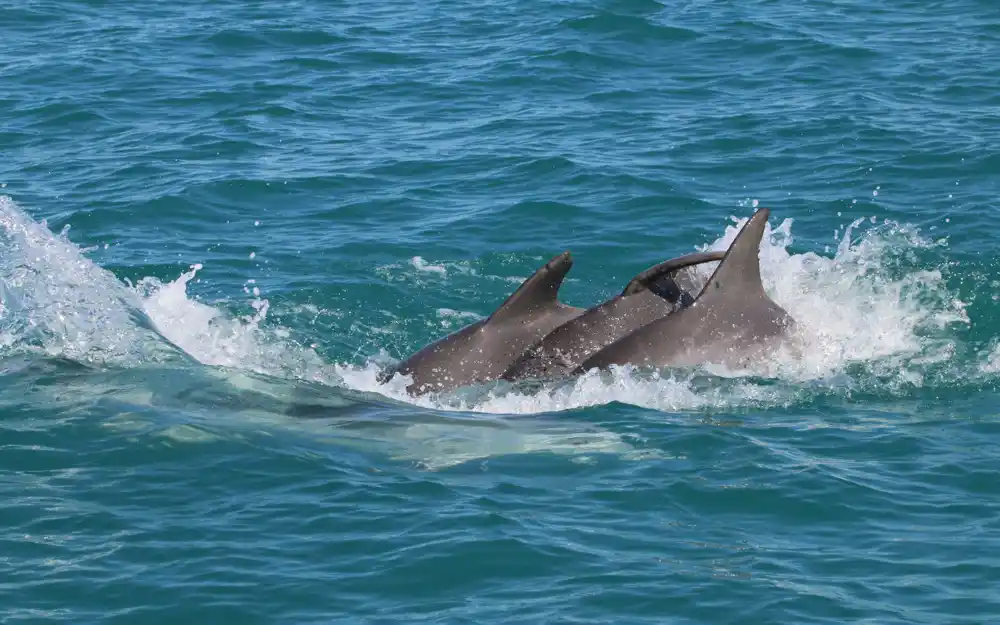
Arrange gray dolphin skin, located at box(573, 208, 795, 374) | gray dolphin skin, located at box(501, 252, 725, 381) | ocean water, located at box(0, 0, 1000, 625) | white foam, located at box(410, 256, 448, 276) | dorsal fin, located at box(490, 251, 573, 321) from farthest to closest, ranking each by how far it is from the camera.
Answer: white foam, located at box(410, 256, 448, 276) → gray dolphin skin, located at box(501, 252, 725, 381) → dorsal fin, located at box(490, 251, 573, 321) → gray dolphin skin, located at box(573, 208, 795, 374) → ocean water, located at box(0, 0, 1000, 625)

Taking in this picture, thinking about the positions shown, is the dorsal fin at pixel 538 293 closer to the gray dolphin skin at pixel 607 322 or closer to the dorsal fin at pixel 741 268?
the gray dolphin skin at pixel 607 322

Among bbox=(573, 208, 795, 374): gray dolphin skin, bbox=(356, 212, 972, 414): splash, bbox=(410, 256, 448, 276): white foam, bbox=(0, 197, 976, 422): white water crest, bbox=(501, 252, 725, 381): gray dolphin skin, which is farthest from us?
bbox=(410, 256, 448, 276): white foam

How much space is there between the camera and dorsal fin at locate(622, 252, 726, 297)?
42.9 feet

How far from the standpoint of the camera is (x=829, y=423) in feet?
39.8

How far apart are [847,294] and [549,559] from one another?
273 inches

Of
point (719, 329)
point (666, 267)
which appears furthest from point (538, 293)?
point (719, 329)

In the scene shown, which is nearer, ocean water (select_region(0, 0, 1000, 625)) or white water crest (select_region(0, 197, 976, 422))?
ocean water (select_region(0, 0, 1000, 625))

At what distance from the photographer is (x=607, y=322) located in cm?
1358

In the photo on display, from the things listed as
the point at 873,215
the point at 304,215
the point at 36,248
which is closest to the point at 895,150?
the point at 873,215

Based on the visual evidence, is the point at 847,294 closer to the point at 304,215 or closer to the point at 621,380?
the point at 621,380

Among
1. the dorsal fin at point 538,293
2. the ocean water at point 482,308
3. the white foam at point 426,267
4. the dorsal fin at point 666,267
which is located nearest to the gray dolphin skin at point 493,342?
the dorsal fin at point 538,293

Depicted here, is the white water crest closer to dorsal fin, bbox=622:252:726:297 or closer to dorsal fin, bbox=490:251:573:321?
dorsal fin, bbox=490:251:573:321

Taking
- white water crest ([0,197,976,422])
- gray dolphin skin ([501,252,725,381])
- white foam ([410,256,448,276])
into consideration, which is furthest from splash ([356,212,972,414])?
white foam ([410,256,448,276])

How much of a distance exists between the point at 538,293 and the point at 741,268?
1.77m
